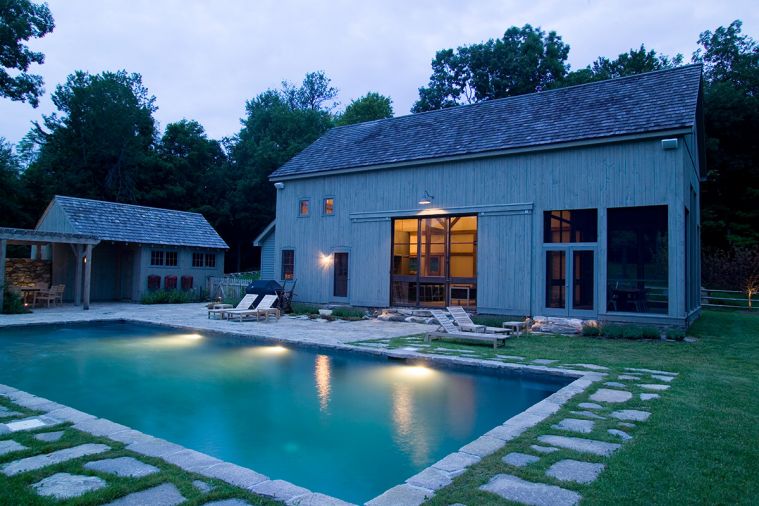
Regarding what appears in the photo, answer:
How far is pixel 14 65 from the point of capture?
82.7 feet

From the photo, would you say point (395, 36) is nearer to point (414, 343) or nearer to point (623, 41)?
point (623, 41)

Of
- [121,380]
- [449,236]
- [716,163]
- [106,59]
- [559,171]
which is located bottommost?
[121,380]

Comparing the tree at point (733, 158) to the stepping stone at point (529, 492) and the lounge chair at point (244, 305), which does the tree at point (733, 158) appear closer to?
the lounge chair at point (244, 305)

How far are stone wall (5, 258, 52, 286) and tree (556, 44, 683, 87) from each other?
29.6 metres

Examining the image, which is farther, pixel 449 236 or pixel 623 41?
pixel 623 41

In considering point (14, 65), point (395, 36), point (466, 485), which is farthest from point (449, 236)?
point (14, 65)

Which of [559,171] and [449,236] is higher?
[559,171]

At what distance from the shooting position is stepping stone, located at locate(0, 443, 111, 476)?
11.7ft

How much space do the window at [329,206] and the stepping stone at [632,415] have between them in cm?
1354

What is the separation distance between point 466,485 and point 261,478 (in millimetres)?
1420

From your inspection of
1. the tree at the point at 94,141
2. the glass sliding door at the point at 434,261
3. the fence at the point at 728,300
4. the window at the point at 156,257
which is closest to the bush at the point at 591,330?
the glass sliding door at the point at 434,261

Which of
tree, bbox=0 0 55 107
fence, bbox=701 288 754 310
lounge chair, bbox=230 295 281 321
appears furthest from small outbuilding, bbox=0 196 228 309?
fence, bbox=701 288 754 310

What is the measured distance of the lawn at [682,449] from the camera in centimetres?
326

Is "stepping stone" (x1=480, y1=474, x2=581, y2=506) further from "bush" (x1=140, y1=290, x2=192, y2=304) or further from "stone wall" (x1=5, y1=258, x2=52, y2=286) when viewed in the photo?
"stone wall" (x1=5, y1=258, x2=52, y2=286)
